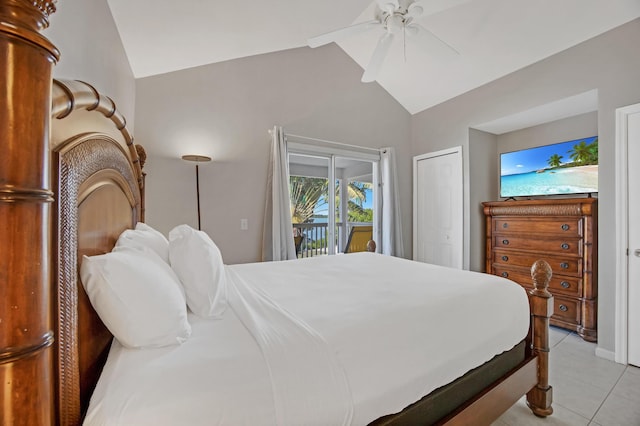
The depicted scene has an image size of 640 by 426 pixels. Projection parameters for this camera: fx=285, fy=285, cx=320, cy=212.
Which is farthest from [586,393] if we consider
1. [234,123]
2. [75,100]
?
[234,123]

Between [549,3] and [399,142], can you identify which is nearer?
[549,3]

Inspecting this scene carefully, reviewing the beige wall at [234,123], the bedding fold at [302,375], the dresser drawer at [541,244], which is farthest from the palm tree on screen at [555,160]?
the bedding fold at [302,375]

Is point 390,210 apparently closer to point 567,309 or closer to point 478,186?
point 478,186

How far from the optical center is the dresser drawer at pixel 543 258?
2824 millimetres

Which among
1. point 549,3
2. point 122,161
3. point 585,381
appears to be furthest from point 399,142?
point 122,161

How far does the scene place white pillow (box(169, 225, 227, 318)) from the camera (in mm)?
1210

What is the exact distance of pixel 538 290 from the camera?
1.65 metres

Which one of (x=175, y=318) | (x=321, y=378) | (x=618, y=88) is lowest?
(x=321, y=378)

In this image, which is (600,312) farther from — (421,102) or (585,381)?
(421,102)

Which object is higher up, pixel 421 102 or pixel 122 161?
pixel 421 102

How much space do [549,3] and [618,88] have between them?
90 centimetres

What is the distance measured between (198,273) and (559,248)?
343 cm

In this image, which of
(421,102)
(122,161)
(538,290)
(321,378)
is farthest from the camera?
(421,102)

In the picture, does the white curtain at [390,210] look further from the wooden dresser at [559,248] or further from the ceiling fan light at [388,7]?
the ceiling fan light at [388,7]
